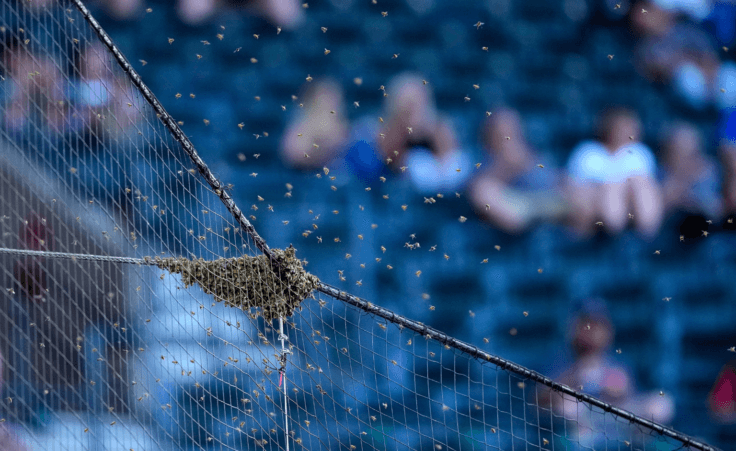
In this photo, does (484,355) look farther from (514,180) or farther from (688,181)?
(688,181)

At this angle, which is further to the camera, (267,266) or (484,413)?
(484,413)

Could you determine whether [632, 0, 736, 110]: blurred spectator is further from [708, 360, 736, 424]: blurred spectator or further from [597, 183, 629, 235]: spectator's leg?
[708, 360, 736, 424]: blurred spectator

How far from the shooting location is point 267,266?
113 inches

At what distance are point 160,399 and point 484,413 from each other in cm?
240

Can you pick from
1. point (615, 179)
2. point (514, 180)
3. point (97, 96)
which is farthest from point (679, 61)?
point (97, 96)

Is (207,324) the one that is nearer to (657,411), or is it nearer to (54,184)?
(54,184)

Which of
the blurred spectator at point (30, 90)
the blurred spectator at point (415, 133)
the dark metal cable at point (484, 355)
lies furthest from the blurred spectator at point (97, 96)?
the dark metal cable at point (484, 355)

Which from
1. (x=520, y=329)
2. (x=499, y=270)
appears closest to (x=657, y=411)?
(x=520, y=329)

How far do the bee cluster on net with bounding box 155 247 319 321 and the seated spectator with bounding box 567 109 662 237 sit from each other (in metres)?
2.47

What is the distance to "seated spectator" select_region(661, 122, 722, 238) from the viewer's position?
4391 millimetres

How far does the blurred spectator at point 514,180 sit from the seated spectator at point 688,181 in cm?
86

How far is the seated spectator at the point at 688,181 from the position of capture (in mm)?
4391

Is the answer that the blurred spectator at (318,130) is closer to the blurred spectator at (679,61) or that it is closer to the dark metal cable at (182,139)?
the dark metal cable at (182,139)

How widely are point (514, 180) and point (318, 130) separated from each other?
61.0 inches
